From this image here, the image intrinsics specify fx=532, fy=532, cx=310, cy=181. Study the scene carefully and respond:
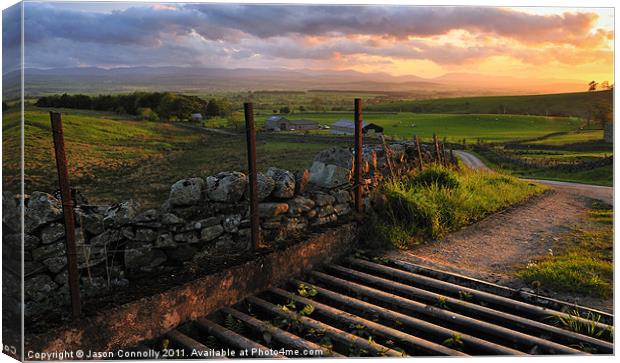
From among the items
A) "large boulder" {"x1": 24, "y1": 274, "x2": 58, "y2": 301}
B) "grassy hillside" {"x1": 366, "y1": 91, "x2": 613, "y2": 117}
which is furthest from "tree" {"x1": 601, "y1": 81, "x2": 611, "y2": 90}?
"large boulder" {"x1": 24, "y1": 274, "x2": 58, "y2": 301}

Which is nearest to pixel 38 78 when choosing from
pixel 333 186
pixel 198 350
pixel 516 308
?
pixel 198 350

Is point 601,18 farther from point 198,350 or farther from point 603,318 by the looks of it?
point 198,350

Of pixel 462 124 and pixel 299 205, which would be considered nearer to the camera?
pixel 299 205

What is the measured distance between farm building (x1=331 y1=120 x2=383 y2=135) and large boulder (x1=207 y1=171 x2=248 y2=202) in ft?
12.3

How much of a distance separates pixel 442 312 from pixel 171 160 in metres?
9.17

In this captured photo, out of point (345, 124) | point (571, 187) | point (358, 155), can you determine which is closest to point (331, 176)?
point (358, 155)

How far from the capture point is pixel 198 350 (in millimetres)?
4289

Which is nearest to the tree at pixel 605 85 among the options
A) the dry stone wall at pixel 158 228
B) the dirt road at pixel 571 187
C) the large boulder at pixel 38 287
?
the dry stone wall at pixel 158 228

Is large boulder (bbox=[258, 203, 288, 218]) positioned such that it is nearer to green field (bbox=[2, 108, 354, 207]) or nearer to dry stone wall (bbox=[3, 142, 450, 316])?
dry stone wall (bbox=[3, 142, 450, 316])

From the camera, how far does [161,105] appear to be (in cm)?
1213

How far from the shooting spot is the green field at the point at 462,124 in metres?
8.60

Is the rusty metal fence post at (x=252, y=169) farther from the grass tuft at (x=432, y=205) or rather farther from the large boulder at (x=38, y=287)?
the large boulder at (x=38, y=287)

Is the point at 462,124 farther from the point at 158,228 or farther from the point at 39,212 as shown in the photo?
the point at 39,212

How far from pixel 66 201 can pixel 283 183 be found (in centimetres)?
293
